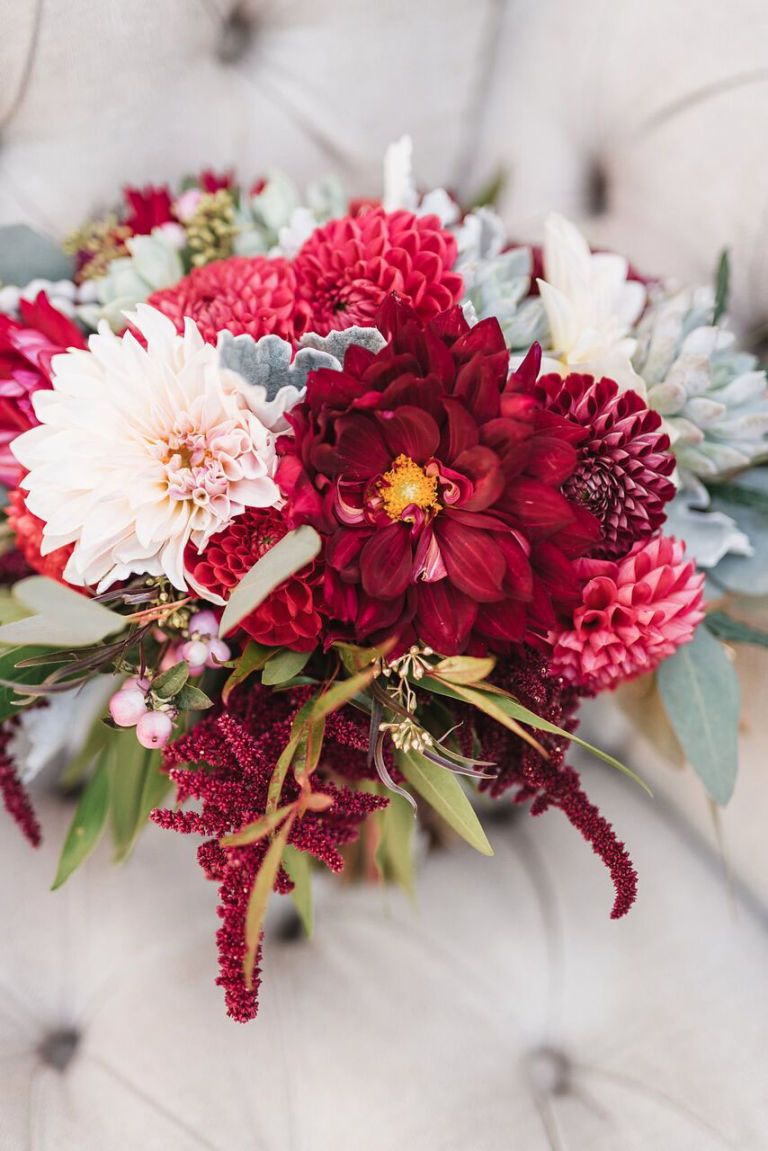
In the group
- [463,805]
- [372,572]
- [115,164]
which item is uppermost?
[115,164]

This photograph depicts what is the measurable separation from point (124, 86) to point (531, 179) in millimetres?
350

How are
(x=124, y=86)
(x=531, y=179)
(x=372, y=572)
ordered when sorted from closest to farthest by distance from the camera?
(x=372, y=572)
(x=124, y=86)
(x=531, y=179)

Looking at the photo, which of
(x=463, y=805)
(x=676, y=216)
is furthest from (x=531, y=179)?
(x=463, y=805)

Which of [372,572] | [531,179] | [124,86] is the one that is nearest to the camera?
[372,572]

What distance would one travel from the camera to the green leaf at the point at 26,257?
0.54 m

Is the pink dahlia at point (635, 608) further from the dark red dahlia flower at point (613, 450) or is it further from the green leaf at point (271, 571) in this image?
the green leaf at point (271, 571)

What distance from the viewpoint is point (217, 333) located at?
409 millimetres

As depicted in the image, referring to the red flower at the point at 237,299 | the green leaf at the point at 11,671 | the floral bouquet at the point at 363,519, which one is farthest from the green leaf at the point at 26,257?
the green leaf at the point at 11,671

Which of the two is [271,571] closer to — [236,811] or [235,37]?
[236,811]

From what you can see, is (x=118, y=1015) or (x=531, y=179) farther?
(x=531, y=179)

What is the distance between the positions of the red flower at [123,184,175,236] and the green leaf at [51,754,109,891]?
0.38 m

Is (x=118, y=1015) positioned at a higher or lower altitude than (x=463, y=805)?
lower

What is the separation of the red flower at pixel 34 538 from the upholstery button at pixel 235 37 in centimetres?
43

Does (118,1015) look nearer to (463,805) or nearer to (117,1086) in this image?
(117,1086)
